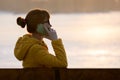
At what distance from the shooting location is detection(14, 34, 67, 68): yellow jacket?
3781 mm

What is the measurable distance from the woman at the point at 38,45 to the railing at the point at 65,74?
22.0 inches

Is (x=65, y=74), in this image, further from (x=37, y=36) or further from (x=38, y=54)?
(x=37, y=36)

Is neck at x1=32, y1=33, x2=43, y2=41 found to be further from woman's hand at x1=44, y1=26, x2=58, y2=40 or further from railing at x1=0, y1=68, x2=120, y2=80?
railing at x1=0, y1=68, x2=120, y2=80

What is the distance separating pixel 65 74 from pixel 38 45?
69cm

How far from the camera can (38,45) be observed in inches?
151

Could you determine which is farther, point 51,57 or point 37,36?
point 37,36

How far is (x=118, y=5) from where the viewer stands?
1599cm

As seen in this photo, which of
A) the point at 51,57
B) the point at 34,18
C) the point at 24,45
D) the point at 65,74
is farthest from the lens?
the point at 34,18

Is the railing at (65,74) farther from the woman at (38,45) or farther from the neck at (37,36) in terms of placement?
the neck at (37,36)

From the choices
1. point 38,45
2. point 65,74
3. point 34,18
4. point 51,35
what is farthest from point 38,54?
point 65,74

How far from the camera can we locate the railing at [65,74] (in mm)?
3168

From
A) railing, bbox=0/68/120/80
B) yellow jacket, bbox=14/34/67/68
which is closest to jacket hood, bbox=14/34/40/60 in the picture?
yellow jacket, bbox=14/34/67/68

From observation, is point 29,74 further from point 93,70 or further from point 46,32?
point 46,32

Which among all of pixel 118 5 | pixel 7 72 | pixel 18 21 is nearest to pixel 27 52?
pixel 18 21
